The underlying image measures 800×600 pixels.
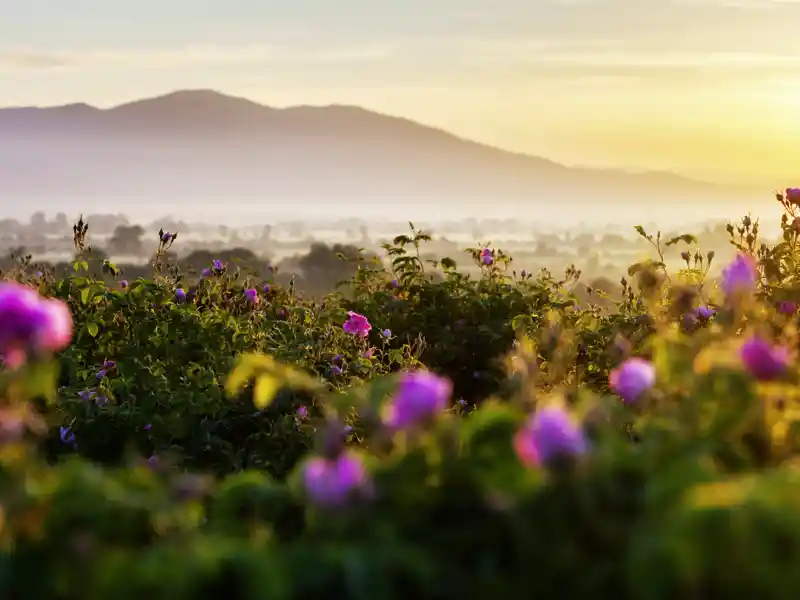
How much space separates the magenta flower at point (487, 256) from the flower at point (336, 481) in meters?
5.36

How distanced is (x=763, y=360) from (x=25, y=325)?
1499 millimetres

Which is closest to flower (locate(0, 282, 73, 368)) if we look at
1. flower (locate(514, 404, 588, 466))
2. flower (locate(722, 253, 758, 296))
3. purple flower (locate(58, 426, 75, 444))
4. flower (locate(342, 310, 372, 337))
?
flower (locate(514, 404, 588, 466))

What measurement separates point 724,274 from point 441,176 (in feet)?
160

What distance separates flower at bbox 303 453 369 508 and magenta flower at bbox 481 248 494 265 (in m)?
5.36

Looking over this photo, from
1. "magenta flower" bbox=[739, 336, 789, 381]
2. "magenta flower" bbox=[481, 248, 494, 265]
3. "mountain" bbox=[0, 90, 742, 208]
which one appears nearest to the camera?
"magenta flower" bbox=[739, 336, 789, 381]

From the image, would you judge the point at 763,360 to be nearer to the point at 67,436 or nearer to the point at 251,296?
the point at 67,436

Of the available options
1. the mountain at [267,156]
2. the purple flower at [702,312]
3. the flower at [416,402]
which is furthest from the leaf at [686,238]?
the mountain at [267,156]

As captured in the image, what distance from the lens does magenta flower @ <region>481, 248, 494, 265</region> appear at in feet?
24.1

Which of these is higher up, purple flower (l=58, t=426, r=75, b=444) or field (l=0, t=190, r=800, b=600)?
field (l=0, t=190, r=800, b=600)

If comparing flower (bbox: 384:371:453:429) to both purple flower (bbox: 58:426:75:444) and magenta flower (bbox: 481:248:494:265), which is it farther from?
magenta flower (bbox: 481:248:494:265)

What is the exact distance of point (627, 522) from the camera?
1972 mm

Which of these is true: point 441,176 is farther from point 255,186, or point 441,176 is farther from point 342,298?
point 342,298

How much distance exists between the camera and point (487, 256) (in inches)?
290

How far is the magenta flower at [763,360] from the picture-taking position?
7.18 feet
